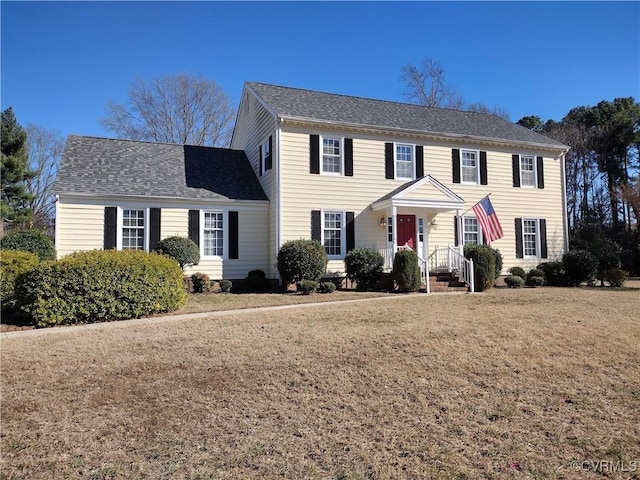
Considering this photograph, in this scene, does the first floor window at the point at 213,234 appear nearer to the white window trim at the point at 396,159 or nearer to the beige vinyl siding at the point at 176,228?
the beige vinyl siding at the point at 176,228

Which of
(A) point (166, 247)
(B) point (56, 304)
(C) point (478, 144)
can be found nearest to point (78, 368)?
(B) point (56, 304)

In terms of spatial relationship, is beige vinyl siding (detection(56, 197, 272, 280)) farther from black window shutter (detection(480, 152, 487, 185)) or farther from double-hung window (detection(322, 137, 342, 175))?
black window shutter (detection(480, 152, 487, 185))

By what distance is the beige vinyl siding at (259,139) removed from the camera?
16.3 meters

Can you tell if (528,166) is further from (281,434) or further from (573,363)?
(281,434)

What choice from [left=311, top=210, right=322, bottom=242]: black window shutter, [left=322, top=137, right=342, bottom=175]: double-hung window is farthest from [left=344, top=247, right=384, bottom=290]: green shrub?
[left=322, top=137, right=342, bottom=175]: double-hung window

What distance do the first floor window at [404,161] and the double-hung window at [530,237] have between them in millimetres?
5759

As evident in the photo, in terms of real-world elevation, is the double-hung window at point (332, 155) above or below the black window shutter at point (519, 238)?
above

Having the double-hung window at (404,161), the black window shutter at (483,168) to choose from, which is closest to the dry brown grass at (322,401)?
the double-hung window at (404,161)

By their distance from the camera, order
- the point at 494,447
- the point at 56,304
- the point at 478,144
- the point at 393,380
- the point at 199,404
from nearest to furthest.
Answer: the point at 494,447 → the point at 199,404 → the point at 393,380 → the point at 56,304 → the point at 478,144

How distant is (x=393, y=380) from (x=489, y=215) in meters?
11.9

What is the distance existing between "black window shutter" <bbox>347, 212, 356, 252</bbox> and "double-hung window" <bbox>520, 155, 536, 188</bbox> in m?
8.12

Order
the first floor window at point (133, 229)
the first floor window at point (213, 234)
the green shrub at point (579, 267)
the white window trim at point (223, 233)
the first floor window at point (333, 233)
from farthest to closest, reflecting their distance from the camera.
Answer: the green shrub at point (579, 267) → the first floor window at point (333, 233) → the first floor window at point (213, 234) → the white window trim at point (223, 233) → the first floor window at point (133, 229)

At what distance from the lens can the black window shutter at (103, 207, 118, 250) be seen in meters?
14.8

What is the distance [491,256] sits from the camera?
49.5ft
